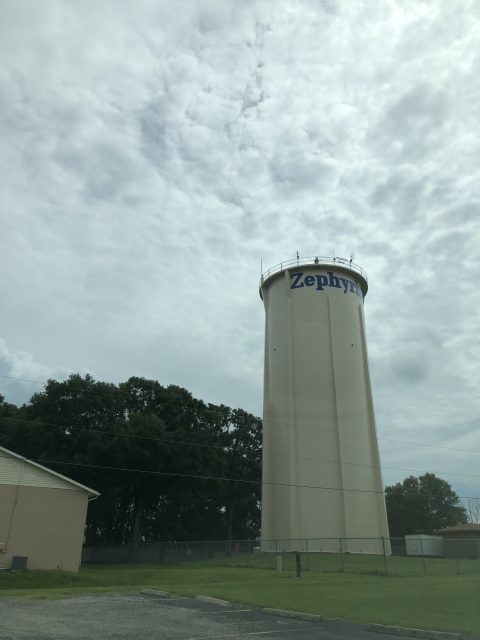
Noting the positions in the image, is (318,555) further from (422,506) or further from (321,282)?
(422,506)

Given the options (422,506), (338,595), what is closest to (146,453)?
(338,595)

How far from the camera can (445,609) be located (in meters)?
12.8

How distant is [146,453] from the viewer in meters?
42.9

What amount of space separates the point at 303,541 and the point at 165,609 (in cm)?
2559

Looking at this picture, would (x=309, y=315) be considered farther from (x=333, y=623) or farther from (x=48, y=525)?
(x=333, y=623)

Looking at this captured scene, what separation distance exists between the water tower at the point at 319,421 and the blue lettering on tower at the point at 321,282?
0.28 ft

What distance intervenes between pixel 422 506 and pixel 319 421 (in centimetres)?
4802

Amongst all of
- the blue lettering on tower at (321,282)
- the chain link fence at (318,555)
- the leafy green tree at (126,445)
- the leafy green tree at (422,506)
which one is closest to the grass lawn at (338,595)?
the chain link fence at (318,555)

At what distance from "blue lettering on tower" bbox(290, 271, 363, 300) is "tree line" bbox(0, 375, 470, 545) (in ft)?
54.3

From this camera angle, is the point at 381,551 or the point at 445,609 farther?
the point at 381,551

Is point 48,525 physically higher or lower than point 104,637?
higher

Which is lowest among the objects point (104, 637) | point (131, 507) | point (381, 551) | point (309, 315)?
point (104, 637)

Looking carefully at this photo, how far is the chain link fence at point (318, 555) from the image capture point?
29453mm

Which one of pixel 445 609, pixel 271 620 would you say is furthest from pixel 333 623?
pixel 445 609
